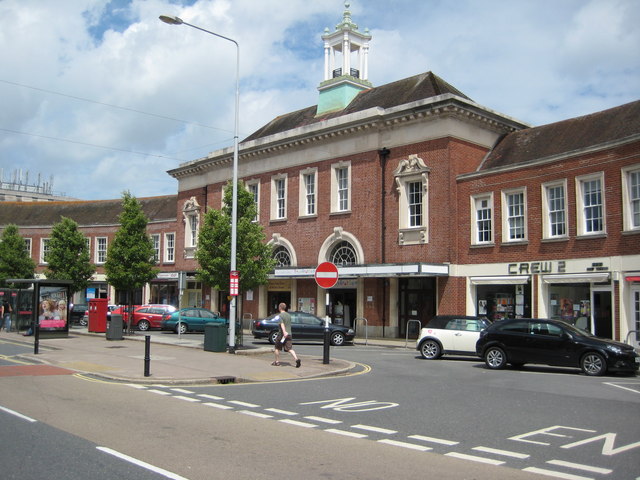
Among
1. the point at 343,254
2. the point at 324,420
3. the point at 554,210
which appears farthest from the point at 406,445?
the point at 343,254

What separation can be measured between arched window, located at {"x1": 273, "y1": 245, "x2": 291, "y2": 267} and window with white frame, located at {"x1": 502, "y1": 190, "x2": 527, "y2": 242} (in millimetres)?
13487

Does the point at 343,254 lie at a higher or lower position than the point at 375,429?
higher

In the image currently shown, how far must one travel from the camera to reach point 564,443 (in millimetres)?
8141

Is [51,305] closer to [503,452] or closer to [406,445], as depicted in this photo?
[406,445]

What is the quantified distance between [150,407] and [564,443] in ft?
21.4

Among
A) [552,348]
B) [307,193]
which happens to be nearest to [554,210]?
[552,348]

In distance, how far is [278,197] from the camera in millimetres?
37188

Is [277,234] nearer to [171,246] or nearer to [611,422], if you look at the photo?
[171,246]

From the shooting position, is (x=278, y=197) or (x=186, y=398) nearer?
(x=186, y=398)

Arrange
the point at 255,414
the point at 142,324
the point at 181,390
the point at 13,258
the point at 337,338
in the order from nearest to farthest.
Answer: the point at 255,414, the point at 181,390, the point at 337,338, the point at 142,324, the point at 13,258

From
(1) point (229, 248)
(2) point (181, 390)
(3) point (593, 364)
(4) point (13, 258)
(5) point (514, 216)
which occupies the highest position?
(5) point (514, 216)

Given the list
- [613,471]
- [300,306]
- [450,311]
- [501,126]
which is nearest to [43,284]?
[300,306]

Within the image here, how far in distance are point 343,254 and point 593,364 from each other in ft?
60.1

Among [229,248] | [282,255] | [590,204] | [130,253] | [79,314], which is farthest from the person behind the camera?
[79,314]
